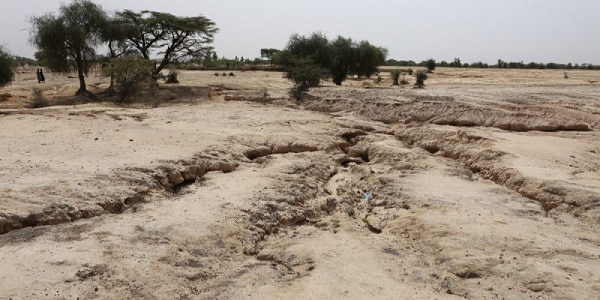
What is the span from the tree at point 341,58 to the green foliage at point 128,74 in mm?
10200

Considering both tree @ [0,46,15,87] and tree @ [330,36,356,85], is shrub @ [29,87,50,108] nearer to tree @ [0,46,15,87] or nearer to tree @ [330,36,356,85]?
tree @ [0,46,15,87]

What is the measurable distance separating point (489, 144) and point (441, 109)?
4.14m

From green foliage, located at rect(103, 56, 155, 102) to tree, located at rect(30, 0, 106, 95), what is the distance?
193 cm

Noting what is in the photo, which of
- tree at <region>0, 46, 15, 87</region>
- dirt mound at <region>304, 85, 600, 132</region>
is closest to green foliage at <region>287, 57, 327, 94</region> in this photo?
dirt mound at <region>304, 85, 600, 132</region>

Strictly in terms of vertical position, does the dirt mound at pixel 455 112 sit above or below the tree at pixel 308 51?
below

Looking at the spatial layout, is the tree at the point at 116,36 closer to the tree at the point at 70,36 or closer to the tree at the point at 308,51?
the tree at the point at 70,36

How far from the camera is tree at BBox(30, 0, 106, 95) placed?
20719 mm

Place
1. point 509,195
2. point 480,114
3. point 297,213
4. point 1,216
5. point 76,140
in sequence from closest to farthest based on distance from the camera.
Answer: point 1,216 < point 297,213 < point 509,195 < point 76,140 < point 480,114

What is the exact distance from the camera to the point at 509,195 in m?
8.65

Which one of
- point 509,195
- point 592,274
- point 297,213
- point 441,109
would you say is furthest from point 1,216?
point 441,109

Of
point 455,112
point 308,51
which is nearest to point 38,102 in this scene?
point 308,51

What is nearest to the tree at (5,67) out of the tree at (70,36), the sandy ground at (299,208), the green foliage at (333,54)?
the tree at (70,36)

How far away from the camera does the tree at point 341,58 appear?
26.7 metres

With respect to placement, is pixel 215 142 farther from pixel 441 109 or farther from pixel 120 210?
pixel 441 109
